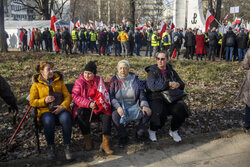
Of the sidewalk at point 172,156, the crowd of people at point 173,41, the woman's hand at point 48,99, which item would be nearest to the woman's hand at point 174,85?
the sidewalk at point 172,156

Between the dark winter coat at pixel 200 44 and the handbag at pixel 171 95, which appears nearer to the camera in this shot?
the handbag at pixel 171 95

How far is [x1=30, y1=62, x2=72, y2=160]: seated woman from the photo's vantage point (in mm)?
3746

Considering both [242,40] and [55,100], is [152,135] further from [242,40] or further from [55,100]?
[242,40]

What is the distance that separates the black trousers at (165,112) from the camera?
4.31 meters

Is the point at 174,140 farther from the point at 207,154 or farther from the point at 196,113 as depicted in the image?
the point at 196,113

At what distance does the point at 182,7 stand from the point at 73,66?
18.8 meters

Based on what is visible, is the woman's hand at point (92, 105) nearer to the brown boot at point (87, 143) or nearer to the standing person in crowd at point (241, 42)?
the brown boot at point (87, 143)

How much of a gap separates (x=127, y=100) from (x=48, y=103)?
1.39 m

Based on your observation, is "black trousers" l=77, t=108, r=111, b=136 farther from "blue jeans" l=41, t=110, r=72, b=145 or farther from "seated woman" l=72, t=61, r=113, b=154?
"blue jeans" l=41, t=110, r=72, b=145

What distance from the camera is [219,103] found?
656cm

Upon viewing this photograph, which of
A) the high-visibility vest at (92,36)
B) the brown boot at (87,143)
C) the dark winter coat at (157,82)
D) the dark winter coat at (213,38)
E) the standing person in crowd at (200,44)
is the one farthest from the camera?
the high-visibility vest at (92,36)

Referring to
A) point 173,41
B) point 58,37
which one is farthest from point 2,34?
point 173,41

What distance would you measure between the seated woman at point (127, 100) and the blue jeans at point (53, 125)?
0.77m

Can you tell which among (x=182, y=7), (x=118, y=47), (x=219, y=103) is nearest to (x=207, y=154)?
(x=219, y=103)
